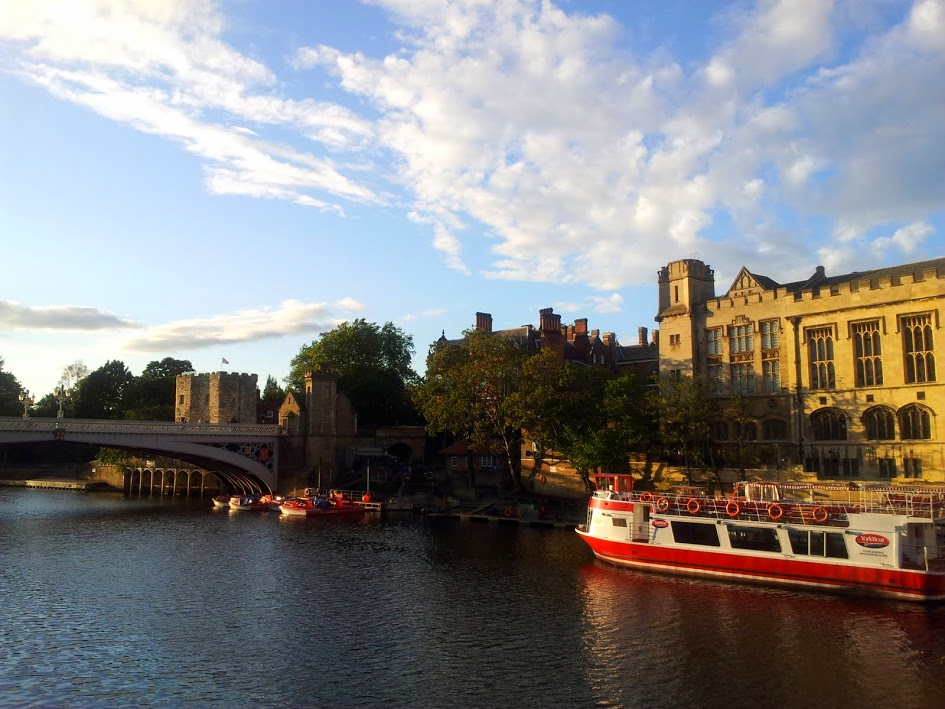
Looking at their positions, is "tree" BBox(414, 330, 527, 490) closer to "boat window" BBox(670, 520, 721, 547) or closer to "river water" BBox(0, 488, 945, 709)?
"river water" BBox(0, 488, 945, 709)

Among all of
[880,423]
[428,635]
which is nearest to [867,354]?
[880,423]

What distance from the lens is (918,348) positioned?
5641cm

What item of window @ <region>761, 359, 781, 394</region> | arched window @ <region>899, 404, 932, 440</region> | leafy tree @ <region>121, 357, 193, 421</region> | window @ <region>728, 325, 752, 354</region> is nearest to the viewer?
arched window @ <region>899, 404, 932, 440</region>

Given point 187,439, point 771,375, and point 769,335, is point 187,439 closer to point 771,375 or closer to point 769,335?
point 771,375

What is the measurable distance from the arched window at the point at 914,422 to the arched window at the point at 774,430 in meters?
9.18

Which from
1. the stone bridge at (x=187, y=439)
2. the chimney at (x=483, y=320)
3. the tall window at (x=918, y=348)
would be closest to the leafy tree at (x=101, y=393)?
the stone bridge at (x=187, y=439)

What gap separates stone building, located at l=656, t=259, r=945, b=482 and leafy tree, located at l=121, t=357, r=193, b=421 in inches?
2992

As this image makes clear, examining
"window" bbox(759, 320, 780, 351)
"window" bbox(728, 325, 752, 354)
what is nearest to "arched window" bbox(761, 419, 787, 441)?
"window" bbox(759, 320, 780, 351)

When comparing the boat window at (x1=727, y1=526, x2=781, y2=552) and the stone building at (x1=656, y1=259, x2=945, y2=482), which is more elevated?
the stone building at (x1=656, y1=259, x2=945, y2=482)

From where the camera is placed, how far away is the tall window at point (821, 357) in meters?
61.4

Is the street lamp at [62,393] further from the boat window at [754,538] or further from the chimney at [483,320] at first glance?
the boat window at [754,538]

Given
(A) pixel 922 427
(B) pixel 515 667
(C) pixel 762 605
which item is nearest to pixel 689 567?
(C) pixel 762 605

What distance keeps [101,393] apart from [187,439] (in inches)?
2371

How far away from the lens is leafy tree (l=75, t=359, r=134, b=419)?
411ft
